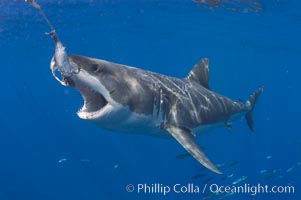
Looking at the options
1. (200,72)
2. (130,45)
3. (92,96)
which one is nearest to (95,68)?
(92,96)

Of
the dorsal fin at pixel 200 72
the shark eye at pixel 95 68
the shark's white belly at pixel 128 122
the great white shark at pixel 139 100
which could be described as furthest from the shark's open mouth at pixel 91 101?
the dorsal fin at pixel 200 72

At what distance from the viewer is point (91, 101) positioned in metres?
5.15

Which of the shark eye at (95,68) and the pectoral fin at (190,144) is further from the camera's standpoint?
the pectoral fin at (190,144)

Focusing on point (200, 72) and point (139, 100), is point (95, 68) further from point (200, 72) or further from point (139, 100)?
point (200, 72)

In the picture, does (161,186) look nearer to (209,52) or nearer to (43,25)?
(43,25)

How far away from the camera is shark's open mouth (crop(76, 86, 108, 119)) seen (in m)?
5.01

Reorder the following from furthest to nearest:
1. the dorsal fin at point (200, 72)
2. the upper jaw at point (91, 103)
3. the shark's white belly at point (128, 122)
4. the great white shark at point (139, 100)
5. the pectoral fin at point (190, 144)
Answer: the dorsal fin at point (200, 72), the pectoral fin at point (190, 144), the shark's white belly at point (128, 122), the upper jaw at point (91, 103), the great white shark at point (139, 100)

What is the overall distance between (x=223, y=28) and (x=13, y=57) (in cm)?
2253

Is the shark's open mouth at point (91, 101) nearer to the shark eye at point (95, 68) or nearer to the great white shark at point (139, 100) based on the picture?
the great white shark at point (139, 100)

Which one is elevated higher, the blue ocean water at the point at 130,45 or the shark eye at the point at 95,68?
the blue ocean water at the point at 130,45

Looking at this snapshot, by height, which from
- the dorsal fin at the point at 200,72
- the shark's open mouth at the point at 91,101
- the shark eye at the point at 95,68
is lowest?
the shark's open mouth at the point at 91,101

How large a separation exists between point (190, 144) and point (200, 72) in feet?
9.83

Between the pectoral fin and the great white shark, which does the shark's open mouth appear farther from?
the pectoral fin

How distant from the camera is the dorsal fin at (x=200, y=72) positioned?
26.9ft
